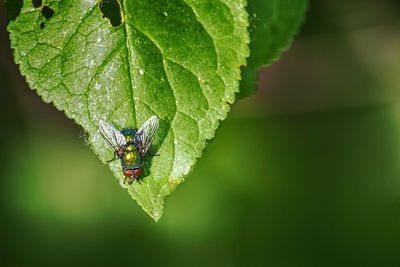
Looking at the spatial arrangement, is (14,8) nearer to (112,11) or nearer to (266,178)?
(112,11)

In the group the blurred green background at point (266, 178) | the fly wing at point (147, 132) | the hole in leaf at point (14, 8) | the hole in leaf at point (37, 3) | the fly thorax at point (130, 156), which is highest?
the hole in leaf at point (37, 3)

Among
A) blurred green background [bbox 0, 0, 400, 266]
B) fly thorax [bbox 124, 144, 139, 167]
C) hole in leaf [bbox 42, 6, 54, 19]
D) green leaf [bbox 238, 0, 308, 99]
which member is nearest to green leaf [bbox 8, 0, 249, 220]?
hole in leaf [bbox 42, 6, 54, 19]

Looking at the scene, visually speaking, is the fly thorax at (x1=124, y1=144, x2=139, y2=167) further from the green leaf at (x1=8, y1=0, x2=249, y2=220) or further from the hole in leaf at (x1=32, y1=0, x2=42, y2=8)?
the hole in leaf at (x1=32, y1=0, x2=42, y2=8)

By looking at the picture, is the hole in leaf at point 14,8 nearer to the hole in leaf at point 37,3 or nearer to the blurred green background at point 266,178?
the hole in leaf at point 37,3

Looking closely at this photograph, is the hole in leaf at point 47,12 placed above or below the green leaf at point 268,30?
above

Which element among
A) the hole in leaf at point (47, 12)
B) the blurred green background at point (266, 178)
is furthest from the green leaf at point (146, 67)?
the blurred green background at point (266, 178)

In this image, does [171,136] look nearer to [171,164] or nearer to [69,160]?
[171,164]

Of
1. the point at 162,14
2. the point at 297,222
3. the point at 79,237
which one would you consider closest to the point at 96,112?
the point at 162,14
